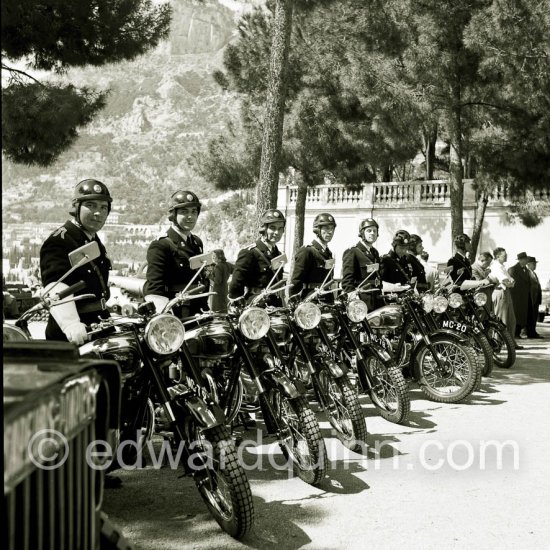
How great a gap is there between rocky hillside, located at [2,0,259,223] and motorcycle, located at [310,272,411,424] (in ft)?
152

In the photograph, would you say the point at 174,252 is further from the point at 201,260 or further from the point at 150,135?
the point at 150,135

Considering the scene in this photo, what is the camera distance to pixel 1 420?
135 cm

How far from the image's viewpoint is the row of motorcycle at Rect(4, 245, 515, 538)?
12.0 feet

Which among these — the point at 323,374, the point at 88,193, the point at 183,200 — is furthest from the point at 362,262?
the point at 88,193

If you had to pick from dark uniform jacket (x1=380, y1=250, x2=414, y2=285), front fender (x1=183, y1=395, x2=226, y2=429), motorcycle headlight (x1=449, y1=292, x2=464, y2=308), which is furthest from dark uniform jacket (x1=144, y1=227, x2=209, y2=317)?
motorcycle headlight (x1=449, y1=292, x2=464, y2=308)

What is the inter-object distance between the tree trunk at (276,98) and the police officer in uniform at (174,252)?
456 centimetres

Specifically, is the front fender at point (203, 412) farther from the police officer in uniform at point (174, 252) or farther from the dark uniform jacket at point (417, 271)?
the dark uniform jacket at point (417, 271)

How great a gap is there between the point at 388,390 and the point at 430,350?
96 cm

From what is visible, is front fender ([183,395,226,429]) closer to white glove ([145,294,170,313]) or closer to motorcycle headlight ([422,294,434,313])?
white glove ([145,294,170,313])

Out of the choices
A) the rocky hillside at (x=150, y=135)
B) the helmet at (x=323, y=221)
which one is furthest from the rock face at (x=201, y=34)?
the helmet at (x=323, y=221)

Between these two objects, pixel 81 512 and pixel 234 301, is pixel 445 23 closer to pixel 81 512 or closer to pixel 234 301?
pixel 234 301

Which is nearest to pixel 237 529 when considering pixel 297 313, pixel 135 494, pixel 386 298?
pixel 135 494

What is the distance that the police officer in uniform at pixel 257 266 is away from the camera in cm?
645

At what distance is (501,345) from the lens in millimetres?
9742
